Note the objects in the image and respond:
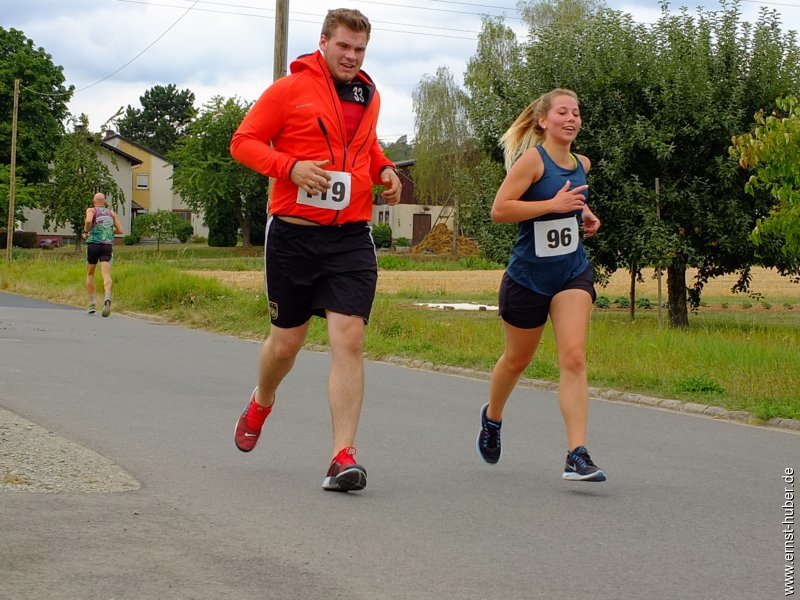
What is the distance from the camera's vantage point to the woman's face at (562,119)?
263 inches

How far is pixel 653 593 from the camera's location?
14.4ft

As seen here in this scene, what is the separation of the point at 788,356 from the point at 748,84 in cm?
781

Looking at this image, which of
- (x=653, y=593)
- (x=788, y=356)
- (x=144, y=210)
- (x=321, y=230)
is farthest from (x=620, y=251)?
(x=144, y=210)

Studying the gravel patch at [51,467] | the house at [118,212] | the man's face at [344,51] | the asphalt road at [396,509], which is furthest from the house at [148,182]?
the man's face at [344,51]

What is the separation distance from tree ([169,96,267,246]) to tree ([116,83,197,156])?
203 feet

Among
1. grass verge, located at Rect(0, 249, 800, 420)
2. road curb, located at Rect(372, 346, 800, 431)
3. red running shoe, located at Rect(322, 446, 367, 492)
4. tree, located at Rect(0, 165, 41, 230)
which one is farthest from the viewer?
tree, located at Rect(0, 165, 41, 230)

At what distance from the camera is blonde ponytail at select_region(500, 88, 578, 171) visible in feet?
22.2

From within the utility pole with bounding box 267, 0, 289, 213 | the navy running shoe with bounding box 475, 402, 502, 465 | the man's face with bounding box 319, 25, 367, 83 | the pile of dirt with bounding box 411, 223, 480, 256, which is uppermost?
the utility pole with bounding box 267, 0, 289, 213

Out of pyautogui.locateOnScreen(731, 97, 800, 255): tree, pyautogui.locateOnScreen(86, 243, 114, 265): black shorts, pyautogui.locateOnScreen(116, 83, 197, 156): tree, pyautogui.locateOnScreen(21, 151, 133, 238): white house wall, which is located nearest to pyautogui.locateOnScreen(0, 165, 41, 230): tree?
pyautogui.locateOnScreen(21, 151, 133, 238): white house wall

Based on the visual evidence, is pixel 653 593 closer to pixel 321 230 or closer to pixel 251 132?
pixel 321 230

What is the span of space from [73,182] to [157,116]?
7278cm

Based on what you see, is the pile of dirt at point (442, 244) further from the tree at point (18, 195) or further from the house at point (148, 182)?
the house at point (148, 182)

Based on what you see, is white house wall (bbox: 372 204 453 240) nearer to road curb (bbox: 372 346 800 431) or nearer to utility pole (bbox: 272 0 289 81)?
utility pole (bbox: 272 0 289 81)

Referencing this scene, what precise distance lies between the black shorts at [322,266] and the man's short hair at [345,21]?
0.92 m
